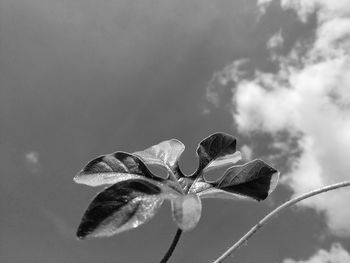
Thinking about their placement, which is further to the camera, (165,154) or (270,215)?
(165,154)

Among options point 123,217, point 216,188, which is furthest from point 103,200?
point 216,188

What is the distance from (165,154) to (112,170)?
0.30 m

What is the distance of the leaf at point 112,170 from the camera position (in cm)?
135

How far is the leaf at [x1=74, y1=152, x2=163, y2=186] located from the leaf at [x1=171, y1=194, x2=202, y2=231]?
11.7 inches

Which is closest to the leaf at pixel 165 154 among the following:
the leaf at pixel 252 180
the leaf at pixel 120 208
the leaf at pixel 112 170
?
the leaf at pixel 112 170

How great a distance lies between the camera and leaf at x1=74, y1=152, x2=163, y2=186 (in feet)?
4.43

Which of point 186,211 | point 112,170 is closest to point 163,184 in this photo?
point 112,170

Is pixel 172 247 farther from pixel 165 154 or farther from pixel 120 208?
pixel 165 154

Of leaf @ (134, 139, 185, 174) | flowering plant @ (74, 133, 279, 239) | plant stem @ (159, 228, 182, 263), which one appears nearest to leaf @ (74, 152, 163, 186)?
flowering plant @ (74, 133, 279, 239)

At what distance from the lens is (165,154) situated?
64.7 inches

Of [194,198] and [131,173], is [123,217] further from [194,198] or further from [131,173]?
[131,173]

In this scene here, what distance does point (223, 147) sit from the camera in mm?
1567

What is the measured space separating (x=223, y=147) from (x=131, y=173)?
33cm

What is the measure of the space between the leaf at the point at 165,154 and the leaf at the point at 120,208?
41cm
